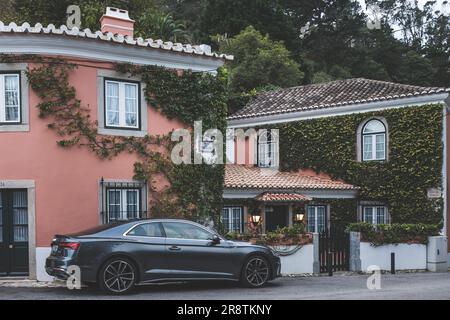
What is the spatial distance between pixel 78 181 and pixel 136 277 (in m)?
3.64

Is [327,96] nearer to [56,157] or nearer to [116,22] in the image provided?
[116,22]

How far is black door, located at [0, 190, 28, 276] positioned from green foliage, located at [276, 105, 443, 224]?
1357cm

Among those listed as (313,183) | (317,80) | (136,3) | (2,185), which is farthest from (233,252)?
(317,80)

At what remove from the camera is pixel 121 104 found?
15570 millimetres

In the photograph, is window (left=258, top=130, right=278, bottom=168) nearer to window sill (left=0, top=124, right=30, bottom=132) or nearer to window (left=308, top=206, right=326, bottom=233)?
window (left=308, top=206, right=326, bottom=233)

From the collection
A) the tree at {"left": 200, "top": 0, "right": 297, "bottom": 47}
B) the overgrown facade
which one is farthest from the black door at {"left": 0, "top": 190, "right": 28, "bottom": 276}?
the tree at {"left": 200, "top": 0, "right": 297, "bottom": 47}

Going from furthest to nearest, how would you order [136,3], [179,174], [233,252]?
1. [136,3]
2. [179,174]
3. [233,252]

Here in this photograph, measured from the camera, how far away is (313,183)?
23.8 meters

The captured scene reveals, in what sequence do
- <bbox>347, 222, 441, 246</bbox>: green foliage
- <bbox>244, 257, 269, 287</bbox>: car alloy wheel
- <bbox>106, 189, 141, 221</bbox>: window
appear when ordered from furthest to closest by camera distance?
1. <bbox>347, 222, 441, 246</bbox>: green foliage
2. <bbox>106, 189, 141, 221</bbox>: window
3. <bbox>244, 257, 269, 287</bbox>: car alloy wheel

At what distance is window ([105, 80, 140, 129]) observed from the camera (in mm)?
15408

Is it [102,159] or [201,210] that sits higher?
[102,159]

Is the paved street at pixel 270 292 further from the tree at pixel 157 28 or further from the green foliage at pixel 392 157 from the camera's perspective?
the tree at pixel 157 28

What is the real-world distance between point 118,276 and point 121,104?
17.0 feet
